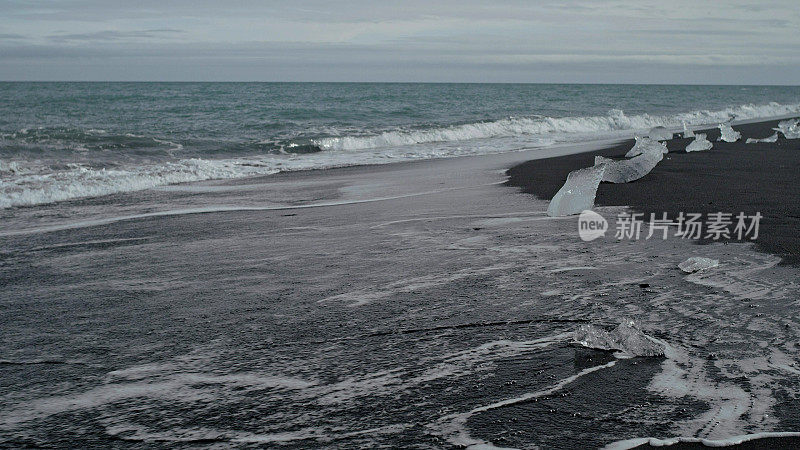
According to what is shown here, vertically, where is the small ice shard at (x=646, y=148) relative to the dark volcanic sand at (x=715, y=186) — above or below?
above

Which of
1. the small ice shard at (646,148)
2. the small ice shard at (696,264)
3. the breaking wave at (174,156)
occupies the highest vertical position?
the small ice shard at (646,148)

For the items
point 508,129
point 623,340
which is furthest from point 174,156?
point 623,340

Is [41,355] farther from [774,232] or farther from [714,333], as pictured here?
[774,232]

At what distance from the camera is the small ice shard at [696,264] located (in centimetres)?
397

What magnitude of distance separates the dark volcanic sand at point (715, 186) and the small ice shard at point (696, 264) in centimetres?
52

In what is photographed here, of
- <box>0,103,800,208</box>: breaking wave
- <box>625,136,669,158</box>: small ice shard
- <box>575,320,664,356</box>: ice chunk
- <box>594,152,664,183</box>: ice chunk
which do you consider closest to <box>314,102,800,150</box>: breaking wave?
<box>0,103,800,208</box>: breaking wave

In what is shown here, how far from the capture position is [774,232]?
4.96 meters

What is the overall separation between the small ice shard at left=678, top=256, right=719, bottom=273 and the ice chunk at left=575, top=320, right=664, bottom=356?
1308 millimetres

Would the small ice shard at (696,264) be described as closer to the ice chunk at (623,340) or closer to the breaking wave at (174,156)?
the ice chunk at (623,340)

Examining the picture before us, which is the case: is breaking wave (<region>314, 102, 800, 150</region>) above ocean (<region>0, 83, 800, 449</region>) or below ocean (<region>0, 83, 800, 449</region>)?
above

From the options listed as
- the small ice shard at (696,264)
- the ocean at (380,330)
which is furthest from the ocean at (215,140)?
the small ice shard at (696,264)

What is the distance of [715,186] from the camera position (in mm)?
7266

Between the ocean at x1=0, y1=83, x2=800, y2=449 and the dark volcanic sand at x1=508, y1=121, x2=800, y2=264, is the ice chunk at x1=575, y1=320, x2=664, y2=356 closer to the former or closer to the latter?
the ocean at x1=0, y1=83, x2=800, y2=449

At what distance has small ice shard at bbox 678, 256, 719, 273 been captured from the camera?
397cm
